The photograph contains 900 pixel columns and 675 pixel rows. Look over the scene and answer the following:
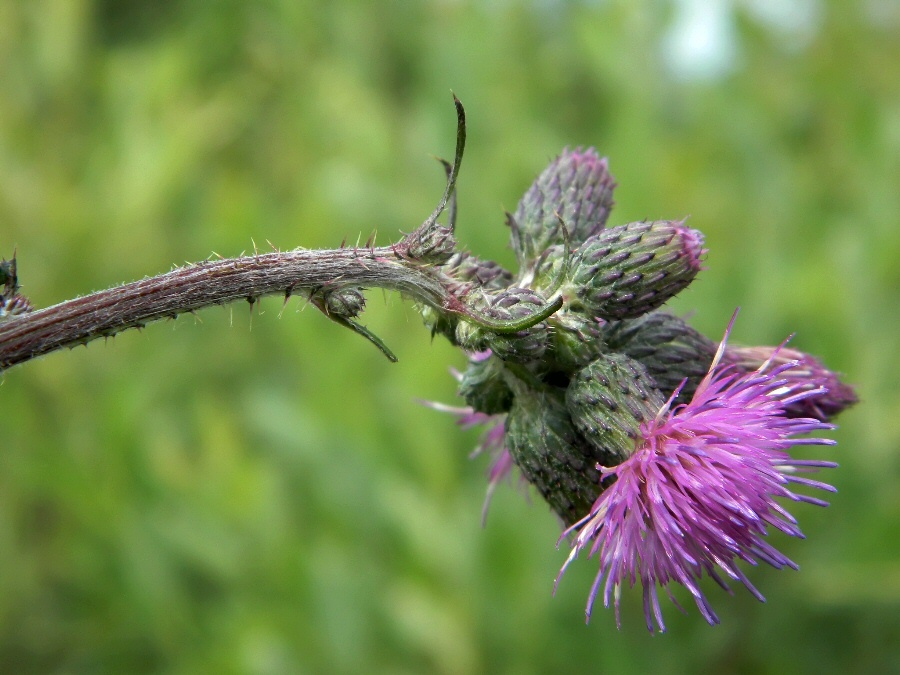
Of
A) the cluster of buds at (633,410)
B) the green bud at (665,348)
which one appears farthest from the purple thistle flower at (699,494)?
the green bud at (665,348)

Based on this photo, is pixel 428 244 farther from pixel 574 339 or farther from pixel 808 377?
pixel 808 377

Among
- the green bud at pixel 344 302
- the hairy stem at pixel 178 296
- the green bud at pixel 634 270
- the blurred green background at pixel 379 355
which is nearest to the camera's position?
the hairy stem at pixel 178 296

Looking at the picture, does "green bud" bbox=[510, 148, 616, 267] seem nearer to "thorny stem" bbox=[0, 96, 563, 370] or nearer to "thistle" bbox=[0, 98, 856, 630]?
"thistle" bbox=[0, 98, 856, 630]

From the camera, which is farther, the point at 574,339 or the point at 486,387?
the point at 486,387

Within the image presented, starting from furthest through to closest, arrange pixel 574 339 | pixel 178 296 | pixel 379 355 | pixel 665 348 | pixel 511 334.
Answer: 1. pixel 379 355
2. pixel 665 348
3. pixel 574 339
4. pixel 511 334
5. pixel 178 296

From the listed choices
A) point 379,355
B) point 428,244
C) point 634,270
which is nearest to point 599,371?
point 634,270

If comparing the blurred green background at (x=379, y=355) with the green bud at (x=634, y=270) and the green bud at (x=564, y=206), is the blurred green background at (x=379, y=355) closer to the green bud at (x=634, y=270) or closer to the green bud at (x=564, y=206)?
the green bud at (x=564, y=206)
